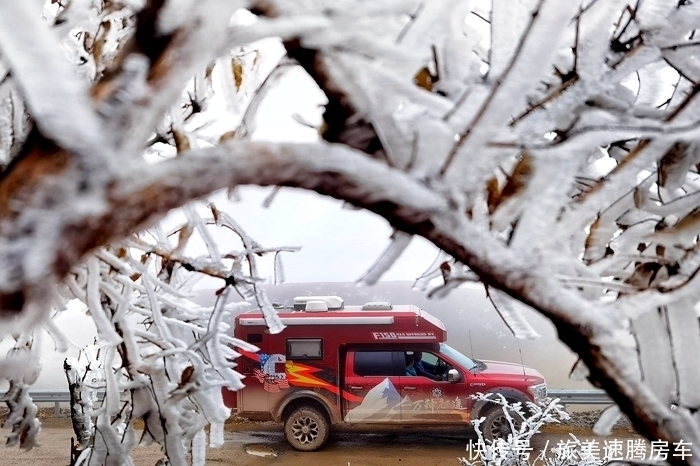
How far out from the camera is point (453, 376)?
498 cm

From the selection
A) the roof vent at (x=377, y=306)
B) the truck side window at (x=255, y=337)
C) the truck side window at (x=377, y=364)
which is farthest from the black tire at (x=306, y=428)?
the roof vent at (x=377, y=306)

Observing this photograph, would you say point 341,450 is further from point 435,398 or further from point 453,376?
point 453,376

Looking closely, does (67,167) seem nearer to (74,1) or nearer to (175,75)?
(175,75)

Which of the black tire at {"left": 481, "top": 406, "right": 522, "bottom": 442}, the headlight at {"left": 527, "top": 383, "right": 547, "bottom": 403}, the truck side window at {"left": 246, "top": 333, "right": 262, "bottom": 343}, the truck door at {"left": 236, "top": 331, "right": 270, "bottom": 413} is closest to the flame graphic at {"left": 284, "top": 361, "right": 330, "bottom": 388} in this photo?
the truck door at {"left": 236, "top": 331, "right": 270, "bottom": 413}

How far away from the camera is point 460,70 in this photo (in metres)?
0.81

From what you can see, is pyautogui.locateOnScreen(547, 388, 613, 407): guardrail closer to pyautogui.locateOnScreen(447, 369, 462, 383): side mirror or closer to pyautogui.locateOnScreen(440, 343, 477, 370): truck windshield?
pyautogui.locateOnScreen(440, 343, 477, 370): truck windshield

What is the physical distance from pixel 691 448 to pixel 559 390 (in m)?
5.43

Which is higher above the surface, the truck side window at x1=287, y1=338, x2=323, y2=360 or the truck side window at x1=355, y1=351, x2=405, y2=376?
the truck side window at x1=287, y1=338, x2=323, y2=360

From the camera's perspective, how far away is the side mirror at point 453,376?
4.97 metres

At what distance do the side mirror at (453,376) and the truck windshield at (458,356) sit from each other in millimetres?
109

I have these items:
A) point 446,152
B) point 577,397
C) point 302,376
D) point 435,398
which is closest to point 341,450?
point 302,376

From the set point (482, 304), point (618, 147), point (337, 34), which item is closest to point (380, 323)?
point (482, 304)

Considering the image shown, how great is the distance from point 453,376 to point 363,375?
2.67ft

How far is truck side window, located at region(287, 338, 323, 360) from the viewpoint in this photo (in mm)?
5185
